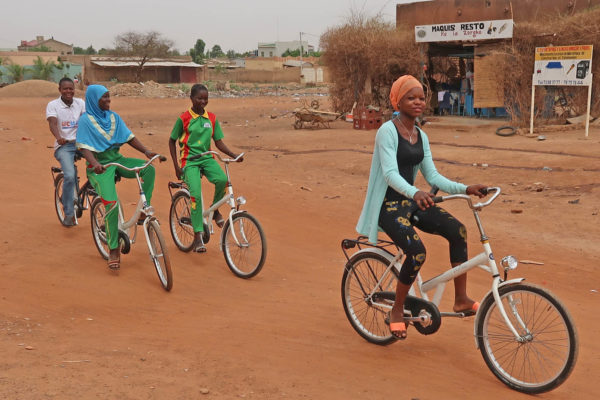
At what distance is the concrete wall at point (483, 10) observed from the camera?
20891 mm

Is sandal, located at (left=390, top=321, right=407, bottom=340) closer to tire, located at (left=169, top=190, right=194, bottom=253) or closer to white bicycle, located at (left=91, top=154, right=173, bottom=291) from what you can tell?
white bicycle, located at (left=91, top=154, right=173, bottom=291)

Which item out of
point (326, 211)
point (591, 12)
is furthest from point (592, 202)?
point (591, 12)

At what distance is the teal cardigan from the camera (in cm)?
411

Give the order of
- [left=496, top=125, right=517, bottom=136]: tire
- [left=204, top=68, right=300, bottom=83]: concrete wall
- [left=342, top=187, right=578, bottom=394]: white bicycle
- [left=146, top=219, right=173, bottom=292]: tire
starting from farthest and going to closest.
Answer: [left=204, top=68, right=300, bottom=83]: concrete wall < [left=496, top=125, right=517, bottom=136]: tire < [left=146, top=219, right=173, bottom=292]: tire < [left=342, top=187, right=578, bottom=394]: white bicycle

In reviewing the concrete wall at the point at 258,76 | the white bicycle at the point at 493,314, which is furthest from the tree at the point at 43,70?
the white bicycle at the point at 493,314

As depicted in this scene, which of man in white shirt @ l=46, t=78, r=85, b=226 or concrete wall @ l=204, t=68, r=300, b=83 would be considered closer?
man in white shirt @ l=46, t=78, r=85, b=226

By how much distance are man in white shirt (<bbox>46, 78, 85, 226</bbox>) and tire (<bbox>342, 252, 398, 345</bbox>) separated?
510cm

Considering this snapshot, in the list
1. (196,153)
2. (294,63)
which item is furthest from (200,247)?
(294,63)

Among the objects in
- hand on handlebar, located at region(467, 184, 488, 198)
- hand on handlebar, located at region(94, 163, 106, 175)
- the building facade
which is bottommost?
hand on handlebar, located at region(94, 163, 106, 175)

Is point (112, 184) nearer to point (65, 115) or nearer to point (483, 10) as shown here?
point (65, 115)

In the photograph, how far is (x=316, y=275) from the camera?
6.87 m

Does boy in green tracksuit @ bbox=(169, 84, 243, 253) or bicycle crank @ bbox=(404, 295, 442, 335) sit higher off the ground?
boy in green tracksuit @ bbox=(169, 84, 243, 253)

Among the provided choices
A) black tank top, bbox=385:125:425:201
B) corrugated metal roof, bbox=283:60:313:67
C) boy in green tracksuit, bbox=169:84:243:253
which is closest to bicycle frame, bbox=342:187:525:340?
black tank top, bbox=385:125:425:201

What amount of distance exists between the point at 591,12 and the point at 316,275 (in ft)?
50.4
